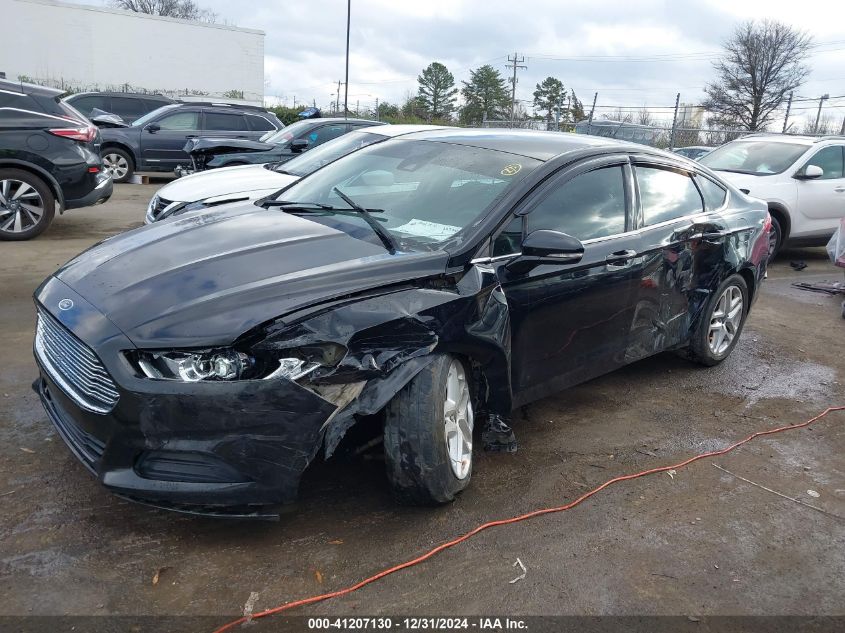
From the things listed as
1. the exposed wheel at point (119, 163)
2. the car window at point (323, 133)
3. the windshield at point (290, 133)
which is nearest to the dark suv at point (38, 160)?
the windshield at point (290, 133)

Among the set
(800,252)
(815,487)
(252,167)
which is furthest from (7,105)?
(800,252)

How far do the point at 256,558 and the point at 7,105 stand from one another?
766 centimetres

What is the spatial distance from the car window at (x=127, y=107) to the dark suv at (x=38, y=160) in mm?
9715

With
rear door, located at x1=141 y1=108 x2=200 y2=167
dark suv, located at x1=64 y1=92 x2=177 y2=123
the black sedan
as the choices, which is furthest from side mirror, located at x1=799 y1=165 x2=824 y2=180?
dark suv, located at x1=64 y1=92 x2=177 y2=123

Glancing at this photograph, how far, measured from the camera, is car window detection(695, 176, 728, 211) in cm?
512

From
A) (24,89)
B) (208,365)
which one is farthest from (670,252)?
(24,89)

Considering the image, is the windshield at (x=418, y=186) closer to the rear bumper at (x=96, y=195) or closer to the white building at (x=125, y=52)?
the rear bumper at (x=96, y=195)

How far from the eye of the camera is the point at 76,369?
9.50ft

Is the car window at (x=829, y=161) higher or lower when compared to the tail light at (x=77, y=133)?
higher

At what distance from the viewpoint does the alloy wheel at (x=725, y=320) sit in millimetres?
5324

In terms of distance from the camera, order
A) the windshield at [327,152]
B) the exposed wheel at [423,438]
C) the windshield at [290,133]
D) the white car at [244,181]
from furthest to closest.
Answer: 1. the windshield at [290,133]
2. the windshield at [327,152]
3. the white car at [244,181]
4. the exposed wheel at [423,438]

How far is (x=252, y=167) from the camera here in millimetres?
8031

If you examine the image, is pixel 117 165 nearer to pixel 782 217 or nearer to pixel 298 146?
pixel 298 146

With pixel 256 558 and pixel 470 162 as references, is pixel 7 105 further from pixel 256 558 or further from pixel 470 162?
pixel 256 558
